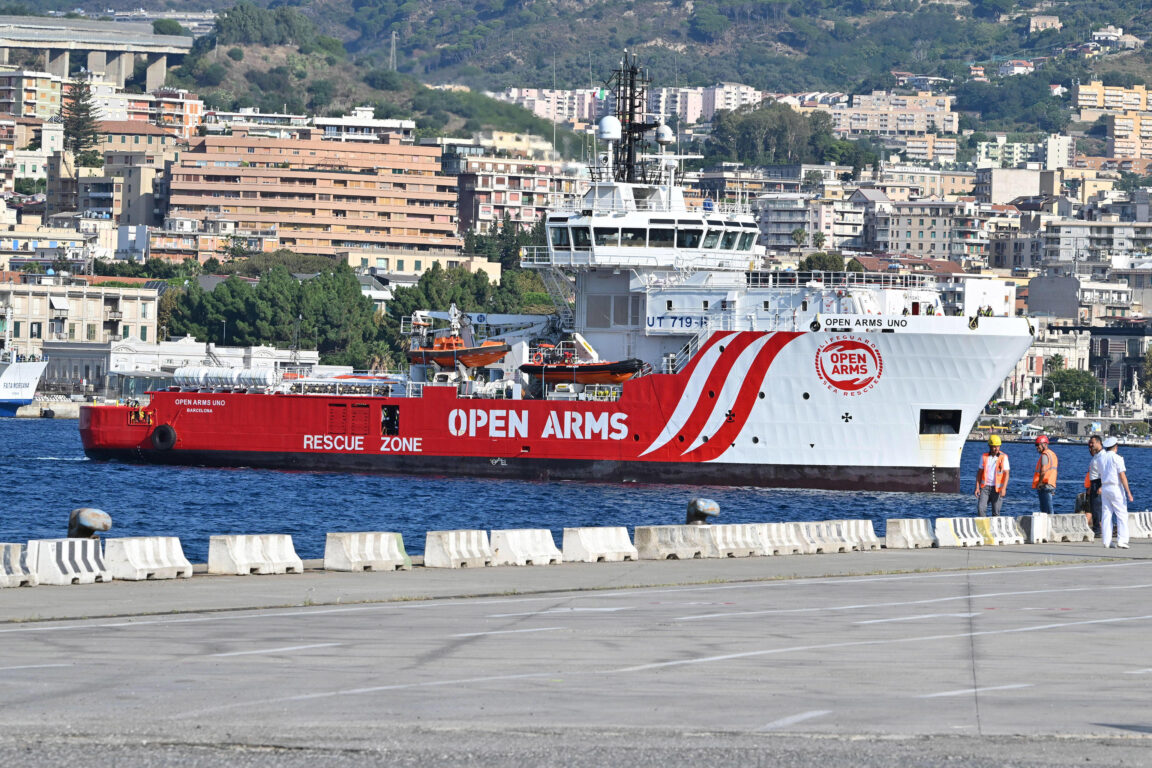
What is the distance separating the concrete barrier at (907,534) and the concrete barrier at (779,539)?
1.73 meters

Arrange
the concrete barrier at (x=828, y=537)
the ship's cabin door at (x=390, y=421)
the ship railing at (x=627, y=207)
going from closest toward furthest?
the concrete barrier at (x=828, y=537) < the ship's cabin door at (x=390, y=421) < the ship railing at (x=627, y=207)

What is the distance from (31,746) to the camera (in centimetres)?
1422

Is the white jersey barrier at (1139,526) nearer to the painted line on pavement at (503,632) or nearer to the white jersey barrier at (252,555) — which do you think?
the white jersey barrier at (252,555)

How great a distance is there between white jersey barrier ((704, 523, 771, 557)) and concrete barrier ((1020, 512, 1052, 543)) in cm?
542

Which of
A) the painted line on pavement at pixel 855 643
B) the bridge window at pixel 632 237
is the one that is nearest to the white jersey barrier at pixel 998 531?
the painted line on pavement at pixel 855 643

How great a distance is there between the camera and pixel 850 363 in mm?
58438

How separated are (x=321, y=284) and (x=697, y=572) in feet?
396

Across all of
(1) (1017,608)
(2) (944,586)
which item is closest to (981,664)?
(1) (1017,608)

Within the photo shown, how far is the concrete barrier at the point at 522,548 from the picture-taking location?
90.9ft

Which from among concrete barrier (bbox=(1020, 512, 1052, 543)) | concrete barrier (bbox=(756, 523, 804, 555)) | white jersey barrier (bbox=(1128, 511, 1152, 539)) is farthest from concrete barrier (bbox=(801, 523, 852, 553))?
white jersey barrier (bbox=(1128, 511, 1152, 539))

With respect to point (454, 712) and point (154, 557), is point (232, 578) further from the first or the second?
point (454, 712)

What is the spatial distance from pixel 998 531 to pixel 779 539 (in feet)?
14.7

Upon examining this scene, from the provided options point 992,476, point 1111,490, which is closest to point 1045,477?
point 992,476

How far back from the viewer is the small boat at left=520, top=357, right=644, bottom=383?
6006 centimetres
